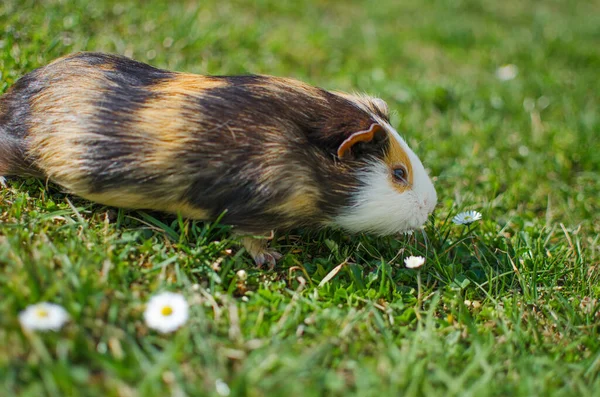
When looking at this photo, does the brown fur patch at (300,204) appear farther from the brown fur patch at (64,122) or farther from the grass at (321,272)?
the brown fur patch at (64,122)

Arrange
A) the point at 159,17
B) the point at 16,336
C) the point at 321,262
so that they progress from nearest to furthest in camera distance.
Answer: the point at 16,336
the point at 321,262
the point at 159,17

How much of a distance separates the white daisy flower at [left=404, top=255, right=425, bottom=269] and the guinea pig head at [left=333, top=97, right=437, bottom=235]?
0.71ft

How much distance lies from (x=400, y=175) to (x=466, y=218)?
2.23 ft

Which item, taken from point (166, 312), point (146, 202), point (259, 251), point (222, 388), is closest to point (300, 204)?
point (259, 251)

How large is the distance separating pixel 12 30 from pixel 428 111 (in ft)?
12.6

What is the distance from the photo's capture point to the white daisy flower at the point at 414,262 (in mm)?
3133

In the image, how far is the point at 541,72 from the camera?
7.09 meters

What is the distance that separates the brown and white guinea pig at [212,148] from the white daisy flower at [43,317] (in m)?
0.82

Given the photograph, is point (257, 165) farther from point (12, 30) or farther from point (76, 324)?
point (12, 30)

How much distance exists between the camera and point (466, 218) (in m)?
3.74

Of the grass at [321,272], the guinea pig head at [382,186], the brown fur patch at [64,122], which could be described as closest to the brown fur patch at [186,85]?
the brown fur patch at [64,122]

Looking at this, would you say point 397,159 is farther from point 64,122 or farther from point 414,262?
point 64,122

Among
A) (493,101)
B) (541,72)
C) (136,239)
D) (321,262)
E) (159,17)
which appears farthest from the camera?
(541,72)

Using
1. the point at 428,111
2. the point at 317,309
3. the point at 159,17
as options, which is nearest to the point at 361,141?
the point at 317,309
